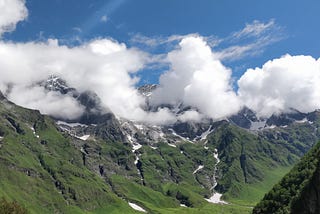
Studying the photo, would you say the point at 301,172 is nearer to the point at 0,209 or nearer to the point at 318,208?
the point at 318,208

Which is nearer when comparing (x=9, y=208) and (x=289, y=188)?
(x=9, y=208)

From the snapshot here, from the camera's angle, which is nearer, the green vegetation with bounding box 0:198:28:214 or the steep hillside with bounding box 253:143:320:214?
the green vegetation with bounding box 0:198:28:214

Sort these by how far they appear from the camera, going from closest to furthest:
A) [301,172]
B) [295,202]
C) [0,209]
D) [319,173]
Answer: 1. [319,173]
2. [295,202]
3. [0,209]
4. [301,172]

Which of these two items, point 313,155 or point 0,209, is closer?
point 0,209

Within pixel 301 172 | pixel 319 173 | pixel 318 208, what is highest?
pixel 301 172

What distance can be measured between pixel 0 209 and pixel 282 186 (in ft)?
292

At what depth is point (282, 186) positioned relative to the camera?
161m

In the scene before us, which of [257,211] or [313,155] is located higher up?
[313,155]

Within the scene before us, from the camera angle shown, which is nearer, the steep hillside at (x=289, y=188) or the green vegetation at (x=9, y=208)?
the green vegetation at (x=9, y=208)

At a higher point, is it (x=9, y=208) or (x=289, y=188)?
(x=289, y=188)

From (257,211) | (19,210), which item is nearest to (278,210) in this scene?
(257,211)

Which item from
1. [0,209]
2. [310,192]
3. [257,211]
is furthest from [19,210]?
[310,192]

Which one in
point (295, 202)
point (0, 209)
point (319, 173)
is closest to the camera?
point (319, 173)

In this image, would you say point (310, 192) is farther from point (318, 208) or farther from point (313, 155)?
point (313, 155)
